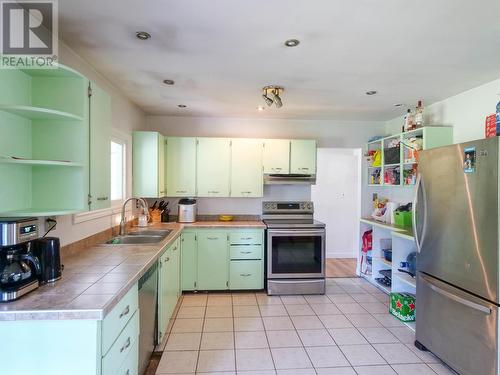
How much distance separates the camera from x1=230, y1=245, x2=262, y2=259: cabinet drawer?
3.65 meters

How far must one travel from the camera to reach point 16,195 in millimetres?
1622

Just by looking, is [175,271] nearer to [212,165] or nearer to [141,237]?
[141,237]

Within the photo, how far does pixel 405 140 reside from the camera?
11.3 feet

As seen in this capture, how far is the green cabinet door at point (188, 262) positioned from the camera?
3.58m

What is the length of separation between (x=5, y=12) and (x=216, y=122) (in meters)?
2.77

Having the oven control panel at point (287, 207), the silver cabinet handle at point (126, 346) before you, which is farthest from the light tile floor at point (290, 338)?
the oven control panel at point (287, 207)

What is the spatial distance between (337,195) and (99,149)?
4323mm

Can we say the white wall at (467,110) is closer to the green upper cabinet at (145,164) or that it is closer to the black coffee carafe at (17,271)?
the green upper cabinet at (145,164)

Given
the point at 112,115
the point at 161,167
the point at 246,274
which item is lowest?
the point at 246,274

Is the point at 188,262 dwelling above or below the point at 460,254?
below

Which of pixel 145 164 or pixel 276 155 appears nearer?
pixel 145 164

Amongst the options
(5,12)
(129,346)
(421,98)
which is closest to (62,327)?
(129,346)

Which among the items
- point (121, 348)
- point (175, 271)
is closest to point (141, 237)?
point (175, 271)

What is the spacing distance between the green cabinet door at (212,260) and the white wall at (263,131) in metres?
0.63
